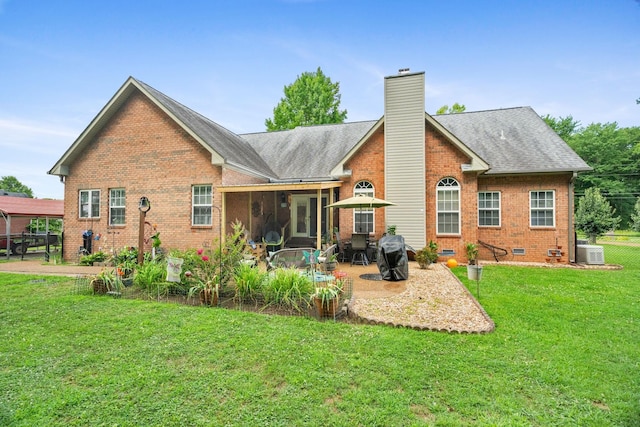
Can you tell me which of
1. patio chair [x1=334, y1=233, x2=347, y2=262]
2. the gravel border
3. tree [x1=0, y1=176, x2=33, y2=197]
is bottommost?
the gravel border

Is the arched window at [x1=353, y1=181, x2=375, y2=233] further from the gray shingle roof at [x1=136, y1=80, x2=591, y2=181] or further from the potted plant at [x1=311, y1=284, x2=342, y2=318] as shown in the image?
the potted plant at [x1=311, y1=284, x2=342, y2=318]

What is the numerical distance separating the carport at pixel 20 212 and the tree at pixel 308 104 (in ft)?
63.3

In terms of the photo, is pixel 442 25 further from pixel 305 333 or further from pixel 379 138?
pixel 305 333

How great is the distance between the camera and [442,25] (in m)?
9.32

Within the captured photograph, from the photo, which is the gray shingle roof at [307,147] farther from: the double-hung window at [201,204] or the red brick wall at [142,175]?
the red brick wall at [142,175]

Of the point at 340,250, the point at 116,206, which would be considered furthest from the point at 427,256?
the point at 116,206

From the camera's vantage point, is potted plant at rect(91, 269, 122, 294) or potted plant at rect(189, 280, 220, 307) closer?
potted plant at rect(189, 280, 220, 307)

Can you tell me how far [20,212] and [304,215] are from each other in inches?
580

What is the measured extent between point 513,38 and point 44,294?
516 inches

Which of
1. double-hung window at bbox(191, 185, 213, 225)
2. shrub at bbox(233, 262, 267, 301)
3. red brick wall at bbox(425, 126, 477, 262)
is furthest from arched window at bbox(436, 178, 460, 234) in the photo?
double-hung window at bbox(191, 185, 213, 225)

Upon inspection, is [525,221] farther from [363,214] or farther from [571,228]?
[363,214]

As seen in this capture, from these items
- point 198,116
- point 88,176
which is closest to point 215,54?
point 198,116

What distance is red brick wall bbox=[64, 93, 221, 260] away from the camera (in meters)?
11.7

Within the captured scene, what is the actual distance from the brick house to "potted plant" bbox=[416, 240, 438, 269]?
0.89 metres
